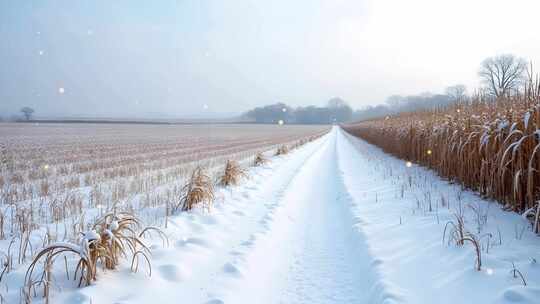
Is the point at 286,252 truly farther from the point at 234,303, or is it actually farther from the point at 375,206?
the point at 375,206

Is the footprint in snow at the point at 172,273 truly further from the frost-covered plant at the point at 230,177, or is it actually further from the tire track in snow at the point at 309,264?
the frost-covered plant at the point at 230,177

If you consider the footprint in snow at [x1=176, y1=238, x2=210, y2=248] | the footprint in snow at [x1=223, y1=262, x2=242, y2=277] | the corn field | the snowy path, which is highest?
the corn field

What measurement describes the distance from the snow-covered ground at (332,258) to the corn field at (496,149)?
1.16 ft

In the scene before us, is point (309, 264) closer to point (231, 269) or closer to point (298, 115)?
point (231, 269)

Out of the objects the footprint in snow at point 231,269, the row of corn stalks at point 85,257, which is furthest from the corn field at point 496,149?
the row of corn stalks at point 85,257

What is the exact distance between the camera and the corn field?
4074 mm

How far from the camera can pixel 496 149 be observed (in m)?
5.17

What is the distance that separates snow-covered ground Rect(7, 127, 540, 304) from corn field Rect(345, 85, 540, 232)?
353mm

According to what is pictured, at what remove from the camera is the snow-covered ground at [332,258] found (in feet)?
9.21

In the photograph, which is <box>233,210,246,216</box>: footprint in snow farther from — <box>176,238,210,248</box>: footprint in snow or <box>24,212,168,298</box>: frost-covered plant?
<box>24,212,168,298</box>: frost-covered plant

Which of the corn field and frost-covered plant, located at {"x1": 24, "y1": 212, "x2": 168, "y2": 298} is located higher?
the corn field

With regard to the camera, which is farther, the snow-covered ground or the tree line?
the tree line

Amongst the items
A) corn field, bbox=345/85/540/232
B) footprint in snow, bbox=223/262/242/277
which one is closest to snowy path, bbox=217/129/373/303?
footprint in snow, bbox=223/262/242/277

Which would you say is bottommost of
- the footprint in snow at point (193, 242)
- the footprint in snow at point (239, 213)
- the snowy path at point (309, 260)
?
the snowy path at point (309, 260)
